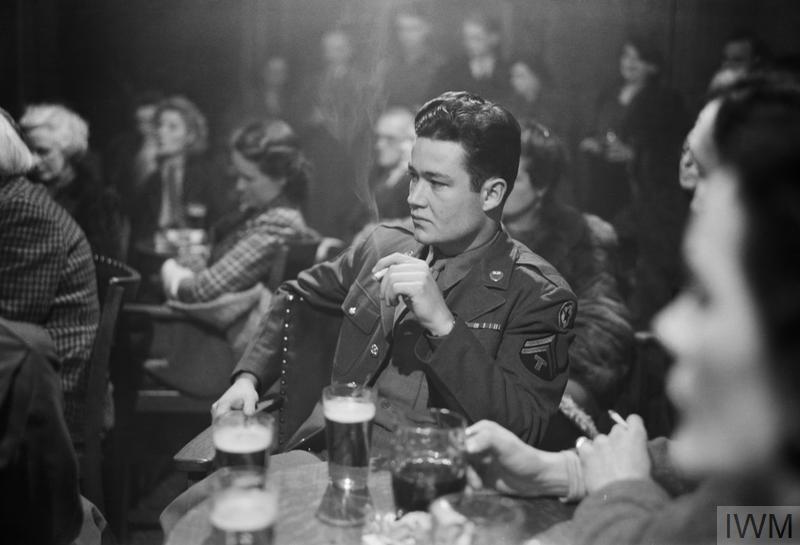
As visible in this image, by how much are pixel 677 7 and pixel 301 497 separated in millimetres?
4442

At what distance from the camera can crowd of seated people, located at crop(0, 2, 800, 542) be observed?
2.93 ft

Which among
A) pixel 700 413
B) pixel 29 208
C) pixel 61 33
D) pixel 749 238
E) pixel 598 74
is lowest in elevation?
pixel 700 413

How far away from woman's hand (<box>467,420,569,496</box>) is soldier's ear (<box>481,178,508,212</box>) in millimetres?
740

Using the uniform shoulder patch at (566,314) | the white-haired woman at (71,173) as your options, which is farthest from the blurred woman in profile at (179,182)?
the uniform shoulder patch at (566,314)

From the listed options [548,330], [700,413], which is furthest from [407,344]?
[700,413]

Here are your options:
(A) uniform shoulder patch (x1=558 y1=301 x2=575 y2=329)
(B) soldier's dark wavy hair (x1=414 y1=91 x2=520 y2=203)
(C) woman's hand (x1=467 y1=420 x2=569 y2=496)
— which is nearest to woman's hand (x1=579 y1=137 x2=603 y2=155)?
(B) soldier's dark wavy hair (x1=414 y1=91 x2=520 y2=203)

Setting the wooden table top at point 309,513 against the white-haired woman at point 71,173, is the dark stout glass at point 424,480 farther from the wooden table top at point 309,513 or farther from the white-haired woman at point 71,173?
the white-haired woman at point 71,173

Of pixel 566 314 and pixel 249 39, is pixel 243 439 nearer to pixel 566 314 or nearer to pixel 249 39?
pixel 566 314

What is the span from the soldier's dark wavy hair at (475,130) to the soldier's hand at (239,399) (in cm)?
79

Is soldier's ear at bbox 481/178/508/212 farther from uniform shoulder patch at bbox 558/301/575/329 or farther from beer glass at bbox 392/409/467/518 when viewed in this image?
beer glass at bbox 392/409/467/518

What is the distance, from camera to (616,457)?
1.28 meters

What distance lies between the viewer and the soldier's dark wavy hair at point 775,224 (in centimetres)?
75

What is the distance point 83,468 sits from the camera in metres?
2.53

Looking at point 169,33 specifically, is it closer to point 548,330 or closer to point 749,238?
point 548,330
